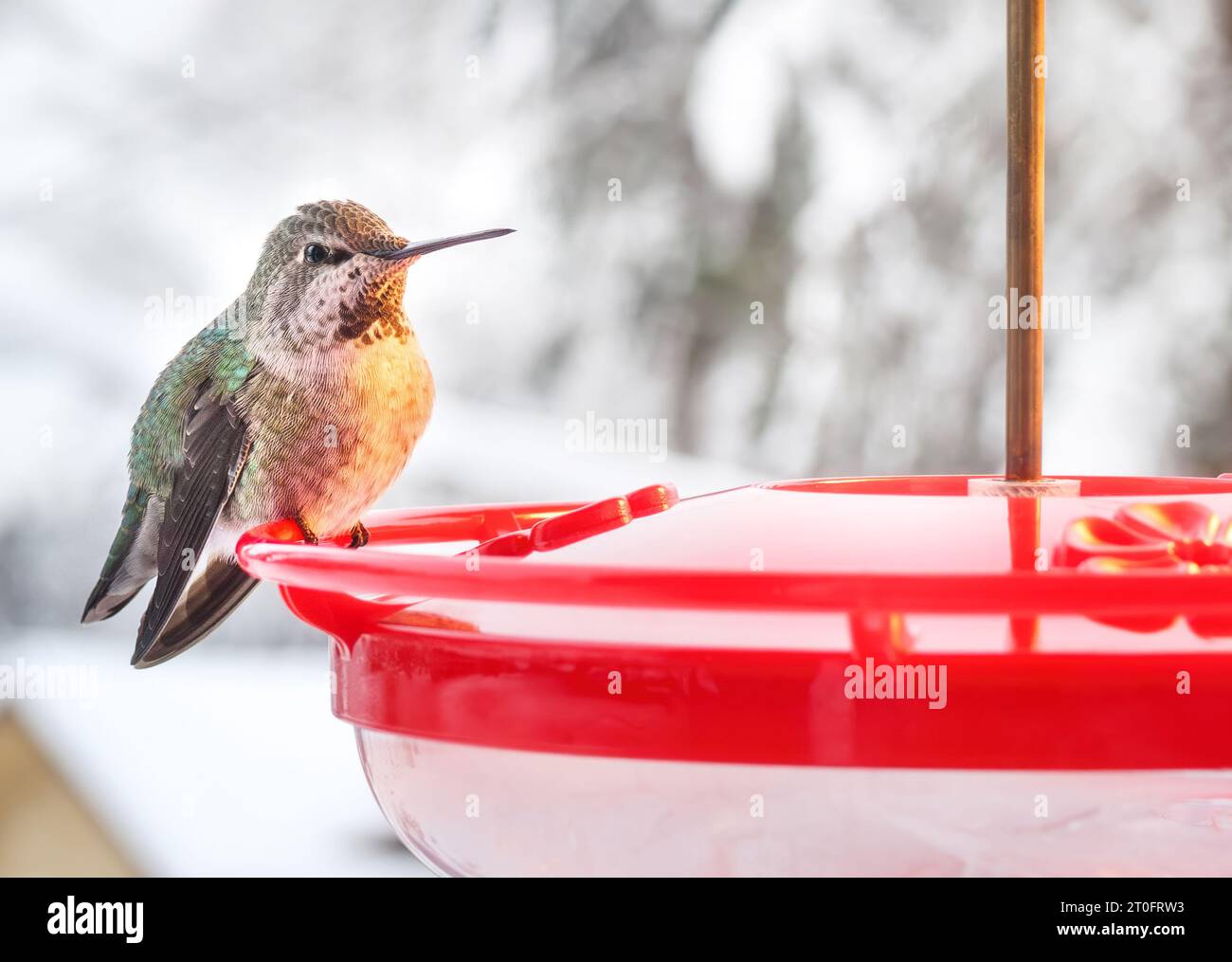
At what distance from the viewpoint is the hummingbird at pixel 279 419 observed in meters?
1.08

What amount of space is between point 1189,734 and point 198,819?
1857mm

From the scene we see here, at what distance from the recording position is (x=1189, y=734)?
49cm

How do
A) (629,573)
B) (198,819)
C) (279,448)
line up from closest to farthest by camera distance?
(629,573)
(279,448)
(198,819)

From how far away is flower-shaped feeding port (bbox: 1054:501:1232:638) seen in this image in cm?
51

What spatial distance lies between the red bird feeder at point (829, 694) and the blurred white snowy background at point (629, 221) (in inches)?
63.1

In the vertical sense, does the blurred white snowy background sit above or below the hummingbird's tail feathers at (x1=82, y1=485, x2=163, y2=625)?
above
